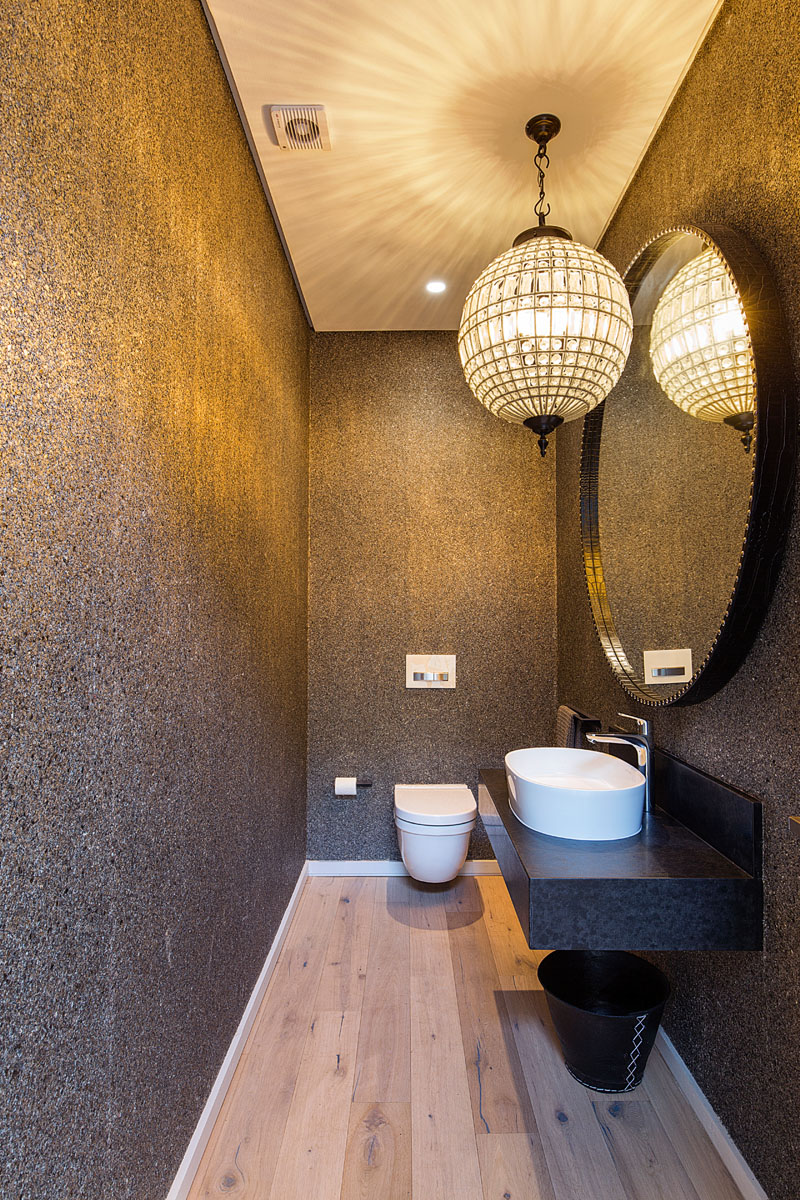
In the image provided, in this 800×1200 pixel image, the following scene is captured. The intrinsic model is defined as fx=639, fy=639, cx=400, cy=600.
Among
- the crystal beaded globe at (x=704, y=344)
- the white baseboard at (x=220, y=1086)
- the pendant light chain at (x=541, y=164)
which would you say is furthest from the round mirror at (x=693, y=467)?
the white baseboard at (x=220, y=1086)

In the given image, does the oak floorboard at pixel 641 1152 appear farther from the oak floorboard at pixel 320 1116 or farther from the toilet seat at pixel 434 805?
the toilet seat at pixel 434 805

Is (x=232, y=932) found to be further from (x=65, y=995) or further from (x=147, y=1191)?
(x=65, y=995)

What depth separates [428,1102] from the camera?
1.64 metres

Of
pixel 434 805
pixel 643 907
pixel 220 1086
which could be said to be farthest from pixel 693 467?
pixel 220 1086

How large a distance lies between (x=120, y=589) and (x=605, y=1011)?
5.75ft

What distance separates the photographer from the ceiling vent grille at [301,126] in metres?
1.77

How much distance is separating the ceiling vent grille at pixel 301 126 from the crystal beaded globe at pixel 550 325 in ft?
2.37

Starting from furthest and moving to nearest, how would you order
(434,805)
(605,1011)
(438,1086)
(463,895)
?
(463,895), (434,805), (605,1011), (438,1086)

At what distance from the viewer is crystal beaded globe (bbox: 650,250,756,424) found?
137cm

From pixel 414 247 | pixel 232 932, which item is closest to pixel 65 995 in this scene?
pixel 232 932

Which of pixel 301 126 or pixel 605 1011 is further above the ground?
pixel 301 126

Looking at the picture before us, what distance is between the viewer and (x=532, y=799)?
157 cm

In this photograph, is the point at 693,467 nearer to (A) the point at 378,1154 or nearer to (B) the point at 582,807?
(B) the point at 582,807

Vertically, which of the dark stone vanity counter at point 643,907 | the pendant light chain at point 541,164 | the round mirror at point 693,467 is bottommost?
the dark stone vanity counter at point 643,907
